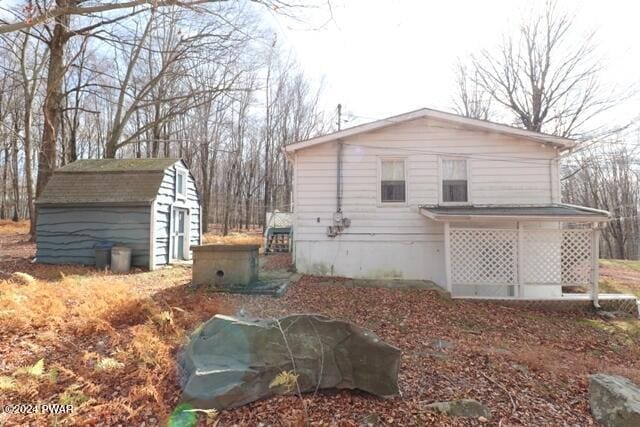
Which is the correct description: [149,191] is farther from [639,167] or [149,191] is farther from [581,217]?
[639,167]

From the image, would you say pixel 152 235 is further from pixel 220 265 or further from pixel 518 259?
pixel 518 259

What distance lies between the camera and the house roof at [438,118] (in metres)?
8.52

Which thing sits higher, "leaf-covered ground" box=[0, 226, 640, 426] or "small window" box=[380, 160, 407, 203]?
"small window" box=[380, 160, 407, 203]

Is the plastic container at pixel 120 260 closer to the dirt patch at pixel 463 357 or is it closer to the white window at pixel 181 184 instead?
the white window at pixel 181 184

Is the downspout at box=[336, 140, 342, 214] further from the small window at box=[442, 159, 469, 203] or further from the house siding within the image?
the small window at box=[442, 159, 469, 203]

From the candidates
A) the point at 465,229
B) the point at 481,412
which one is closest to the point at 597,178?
the point at 465,229

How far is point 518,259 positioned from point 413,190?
296 cm

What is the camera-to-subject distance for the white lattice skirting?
7.67m

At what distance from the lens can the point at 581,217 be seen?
709 centimetres

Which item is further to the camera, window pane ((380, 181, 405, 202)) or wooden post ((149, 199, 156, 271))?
wooden post ((149, 199, 156, 271))

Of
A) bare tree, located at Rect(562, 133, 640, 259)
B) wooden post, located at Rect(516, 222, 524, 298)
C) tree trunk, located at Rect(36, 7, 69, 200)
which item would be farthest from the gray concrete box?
bare tree, located at Rect(562, 133, 640, 259)

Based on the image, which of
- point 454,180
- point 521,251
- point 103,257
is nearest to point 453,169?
point 454,180

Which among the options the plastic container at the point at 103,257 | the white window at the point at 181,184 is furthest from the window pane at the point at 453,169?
the plastic container at the point at 103,257

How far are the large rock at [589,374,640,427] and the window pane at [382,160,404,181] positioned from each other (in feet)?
21.2
